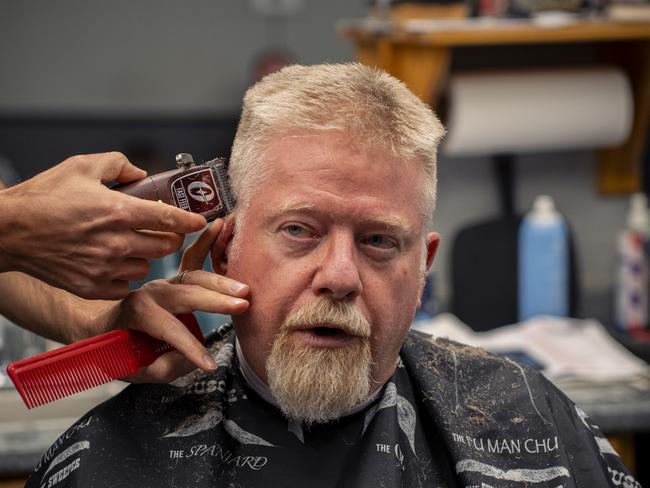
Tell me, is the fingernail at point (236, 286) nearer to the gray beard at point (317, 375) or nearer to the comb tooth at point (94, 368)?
the gray beard at point (317, 375)

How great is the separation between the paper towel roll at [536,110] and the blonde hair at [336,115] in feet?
4.50

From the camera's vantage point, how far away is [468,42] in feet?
9.27

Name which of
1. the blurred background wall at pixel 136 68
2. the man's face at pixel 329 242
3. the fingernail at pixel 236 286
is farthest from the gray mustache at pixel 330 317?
the blurred background wall at pixel 136 68

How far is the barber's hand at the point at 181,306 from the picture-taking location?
1.54 metres

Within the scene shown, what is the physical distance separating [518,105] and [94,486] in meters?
2.00

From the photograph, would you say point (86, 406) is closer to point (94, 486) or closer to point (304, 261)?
→ point (94, 486)

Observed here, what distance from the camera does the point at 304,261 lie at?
1.52 metres

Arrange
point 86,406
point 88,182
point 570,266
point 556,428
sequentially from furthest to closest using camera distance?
point 570,266
point 86,406
point 556,428
point 88,182

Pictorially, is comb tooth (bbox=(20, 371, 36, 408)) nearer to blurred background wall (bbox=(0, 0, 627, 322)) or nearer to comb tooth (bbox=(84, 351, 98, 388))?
comb tooth (bbox=(84, 351, 98, 388))

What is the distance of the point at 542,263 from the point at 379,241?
5.22 ft

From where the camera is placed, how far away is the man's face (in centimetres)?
151

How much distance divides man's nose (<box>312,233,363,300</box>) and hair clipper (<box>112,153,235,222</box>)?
0.22 m

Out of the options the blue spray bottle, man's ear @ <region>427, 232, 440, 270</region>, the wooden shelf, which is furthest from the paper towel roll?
man's ear @ <region>427, 232, 440, 270</region>

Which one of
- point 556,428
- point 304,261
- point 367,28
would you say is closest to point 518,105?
point 367,28
